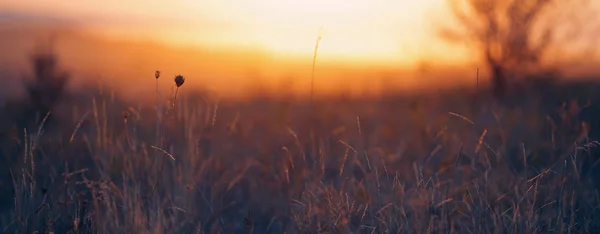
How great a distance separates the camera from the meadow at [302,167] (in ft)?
9.28

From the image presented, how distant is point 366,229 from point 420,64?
18.1 feet

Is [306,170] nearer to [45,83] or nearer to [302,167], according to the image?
[302,167]

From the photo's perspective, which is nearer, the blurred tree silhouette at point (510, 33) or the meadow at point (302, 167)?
the meadow at point (302, 167)

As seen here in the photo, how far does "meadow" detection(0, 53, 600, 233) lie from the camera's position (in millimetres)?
2828

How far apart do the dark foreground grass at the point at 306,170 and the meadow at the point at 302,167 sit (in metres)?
0.02

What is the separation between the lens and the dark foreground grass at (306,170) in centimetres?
282

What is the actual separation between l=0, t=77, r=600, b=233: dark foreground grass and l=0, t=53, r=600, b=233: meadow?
0.02 meters

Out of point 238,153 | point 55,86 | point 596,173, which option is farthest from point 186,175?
point 596,173

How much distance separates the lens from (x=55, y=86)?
A: 228 inches

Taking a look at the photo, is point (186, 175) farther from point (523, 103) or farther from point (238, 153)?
point (523, 103)

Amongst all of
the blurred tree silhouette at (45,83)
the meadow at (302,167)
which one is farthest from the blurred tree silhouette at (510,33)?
the blurred tree silhouette at (45,83)

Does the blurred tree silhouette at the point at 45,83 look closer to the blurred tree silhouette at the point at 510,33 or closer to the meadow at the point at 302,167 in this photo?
the meadow at the point at 302,167

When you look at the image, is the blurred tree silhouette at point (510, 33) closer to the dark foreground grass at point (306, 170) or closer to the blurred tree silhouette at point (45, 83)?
the dark foreground grass at point (306, 170)

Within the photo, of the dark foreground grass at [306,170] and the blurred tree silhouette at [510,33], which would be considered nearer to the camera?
the dark foreground grass at [306,170]
